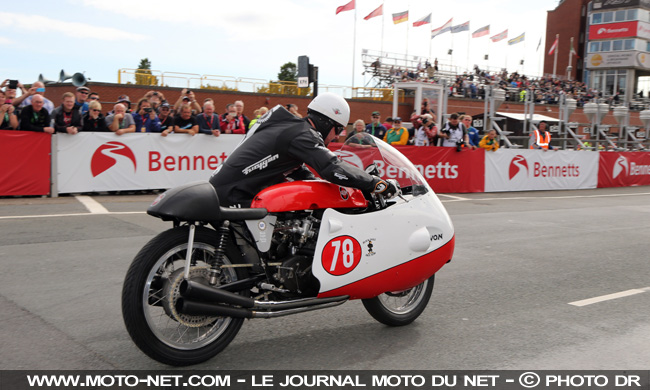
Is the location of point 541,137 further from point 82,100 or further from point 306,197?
point 306,197

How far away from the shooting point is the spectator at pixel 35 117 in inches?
456

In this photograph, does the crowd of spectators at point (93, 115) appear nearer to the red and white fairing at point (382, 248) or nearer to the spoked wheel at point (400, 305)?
the spoked wheel at point (400, 305)

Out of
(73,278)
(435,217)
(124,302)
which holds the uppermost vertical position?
(435,217)

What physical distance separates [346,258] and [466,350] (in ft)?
3.65

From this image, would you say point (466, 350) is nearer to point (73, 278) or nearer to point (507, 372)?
point (507, 372)

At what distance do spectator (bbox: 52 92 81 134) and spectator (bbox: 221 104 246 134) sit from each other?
3565 mm

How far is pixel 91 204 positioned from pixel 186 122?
10.4ft

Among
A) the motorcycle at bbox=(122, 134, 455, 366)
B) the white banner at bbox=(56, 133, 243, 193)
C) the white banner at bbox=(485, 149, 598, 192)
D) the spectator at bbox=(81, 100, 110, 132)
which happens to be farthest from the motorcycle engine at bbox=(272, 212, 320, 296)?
the white banner at bbox=(485, 149, 598, 192)

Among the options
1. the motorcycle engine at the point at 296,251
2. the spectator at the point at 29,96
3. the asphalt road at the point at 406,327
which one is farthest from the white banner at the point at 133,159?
the motorcycle engine at the point at 296,251

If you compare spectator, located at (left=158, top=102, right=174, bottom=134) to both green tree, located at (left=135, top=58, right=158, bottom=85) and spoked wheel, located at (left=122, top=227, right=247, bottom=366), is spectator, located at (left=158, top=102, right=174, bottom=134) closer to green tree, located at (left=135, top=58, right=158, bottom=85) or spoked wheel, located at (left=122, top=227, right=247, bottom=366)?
spoked wheel, located at (left=122, top=227, right=247, bottom=366)

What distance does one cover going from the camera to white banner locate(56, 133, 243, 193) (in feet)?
39.4

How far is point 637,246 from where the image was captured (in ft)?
29.7

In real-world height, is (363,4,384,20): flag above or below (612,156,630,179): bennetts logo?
above

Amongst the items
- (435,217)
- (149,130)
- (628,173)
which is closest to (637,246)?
(435,217)
